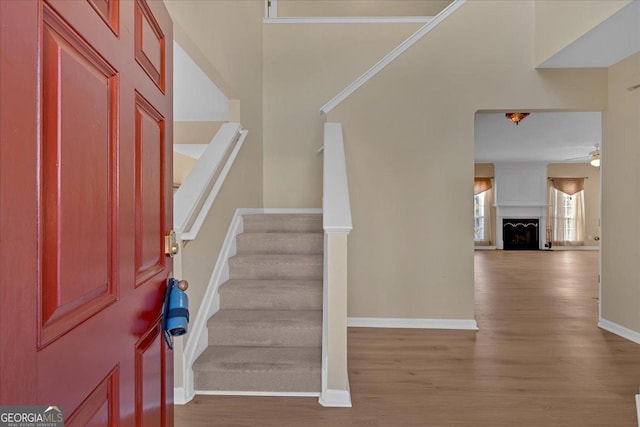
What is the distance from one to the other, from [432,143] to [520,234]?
30.1 feet

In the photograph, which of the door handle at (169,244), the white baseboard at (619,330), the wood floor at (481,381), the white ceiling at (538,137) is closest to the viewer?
the door handle at (169,244)

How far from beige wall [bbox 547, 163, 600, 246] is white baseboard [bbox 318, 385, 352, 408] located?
37.9 ft

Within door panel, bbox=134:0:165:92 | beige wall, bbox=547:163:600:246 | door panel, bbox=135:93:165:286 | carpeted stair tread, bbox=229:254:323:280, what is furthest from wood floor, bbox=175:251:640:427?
beige wall, bbox=547:163:600:246

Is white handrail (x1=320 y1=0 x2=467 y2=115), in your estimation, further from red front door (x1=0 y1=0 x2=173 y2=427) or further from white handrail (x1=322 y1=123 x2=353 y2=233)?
red front door (x1=0 y1=0 x2=173 y2=427)

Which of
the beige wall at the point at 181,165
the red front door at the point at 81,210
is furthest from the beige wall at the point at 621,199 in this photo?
the beige wall at the point at 181,165

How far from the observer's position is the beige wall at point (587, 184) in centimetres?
1057

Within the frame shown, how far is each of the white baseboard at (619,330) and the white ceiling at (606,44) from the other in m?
2.50

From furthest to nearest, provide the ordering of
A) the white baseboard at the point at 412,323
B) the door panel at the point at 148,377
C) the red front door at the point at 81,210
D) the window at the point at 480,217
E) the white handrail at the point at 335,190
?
the window at the point at 480,217, the white baseboard at the point at 412,323, the white handrail at the point at 335,190, the door panel at the point at 148,377, the red front door at the point at 81,210

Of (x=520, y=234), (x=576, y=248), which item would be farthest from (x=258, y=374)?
(x=576, y=248)

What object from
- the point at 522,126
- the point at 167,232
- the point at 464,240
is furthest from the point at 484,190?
the point at 167,232

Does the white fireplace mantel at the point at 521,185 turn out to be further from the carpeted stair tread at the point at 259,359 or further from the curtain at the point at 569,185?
the carpeted stair tread at the point at 259,359

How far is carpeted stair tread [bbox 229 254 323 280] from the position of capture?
109 inches

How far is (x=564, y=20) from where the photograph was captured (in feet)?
9.70

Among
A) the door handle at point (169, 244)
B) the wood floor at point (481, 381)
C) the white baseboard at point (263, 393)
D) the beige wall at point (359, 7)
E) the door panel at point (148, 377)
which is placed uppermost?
the beige wall at point (359, 7)
